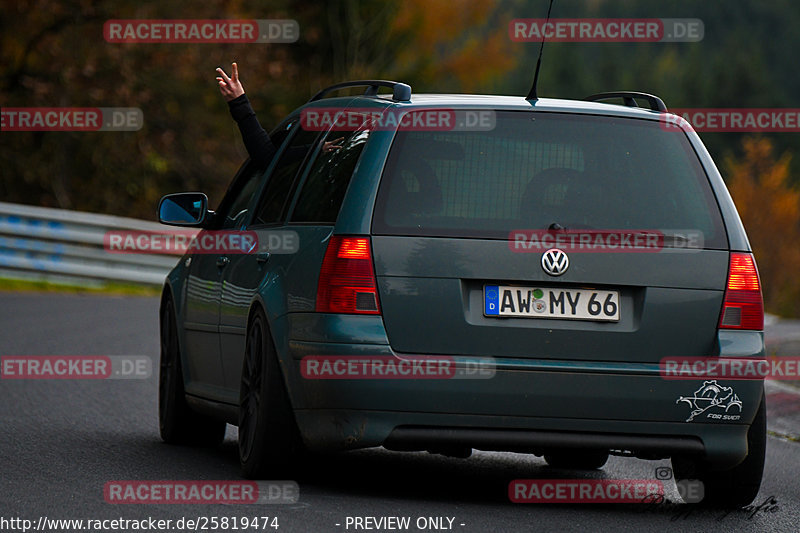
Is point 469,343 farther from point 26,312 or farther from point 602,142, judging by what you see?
point 26,312

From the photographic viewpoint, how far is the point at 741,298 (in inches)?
251

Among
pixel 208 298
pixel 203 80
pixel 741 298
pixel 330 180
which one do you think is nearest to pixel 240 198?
pixel 208 298

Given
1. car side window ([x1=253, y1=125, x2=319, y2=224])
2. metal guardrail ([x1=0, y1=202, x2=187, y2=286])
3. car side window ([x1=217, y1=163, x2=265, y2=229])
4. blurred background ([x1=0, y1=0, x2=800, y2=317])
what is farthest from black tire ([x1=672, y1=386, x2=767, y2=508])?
blurred background ([x1=0, y1=0, x2=800, y2=317])

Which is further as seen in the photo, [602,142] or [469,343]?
[602,142]

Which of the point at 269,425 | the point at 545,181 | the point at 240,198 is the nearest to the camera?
the point at 545,181

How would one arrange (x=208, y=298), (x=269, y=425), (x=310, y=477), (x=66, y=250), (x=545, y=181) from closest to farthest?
(x=545, y=181), (x=269, y=425), (x=310, y=477), (x=208, y=298), (x=66, y=250)

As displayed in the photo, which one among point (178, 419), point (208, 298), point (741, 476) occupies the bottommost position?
point (178, 419)

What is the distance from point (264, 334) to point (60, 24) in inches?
912

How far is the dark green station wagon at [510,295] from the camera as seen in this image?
6066 mm

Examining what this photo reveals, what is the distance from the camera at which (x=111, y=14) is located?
28.5 meters

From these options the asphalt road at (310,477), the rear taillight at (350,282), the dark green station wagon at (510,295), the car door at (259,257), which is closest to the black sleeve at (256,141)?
the car door at (259,257)

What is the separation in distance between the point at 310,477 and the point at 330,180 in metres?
1.34

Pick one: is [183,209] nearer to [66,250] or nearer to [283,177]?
[283,177]

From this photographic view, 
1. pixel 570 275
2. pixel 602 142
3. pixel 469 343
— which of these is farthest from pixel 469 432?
pixel 602 142
